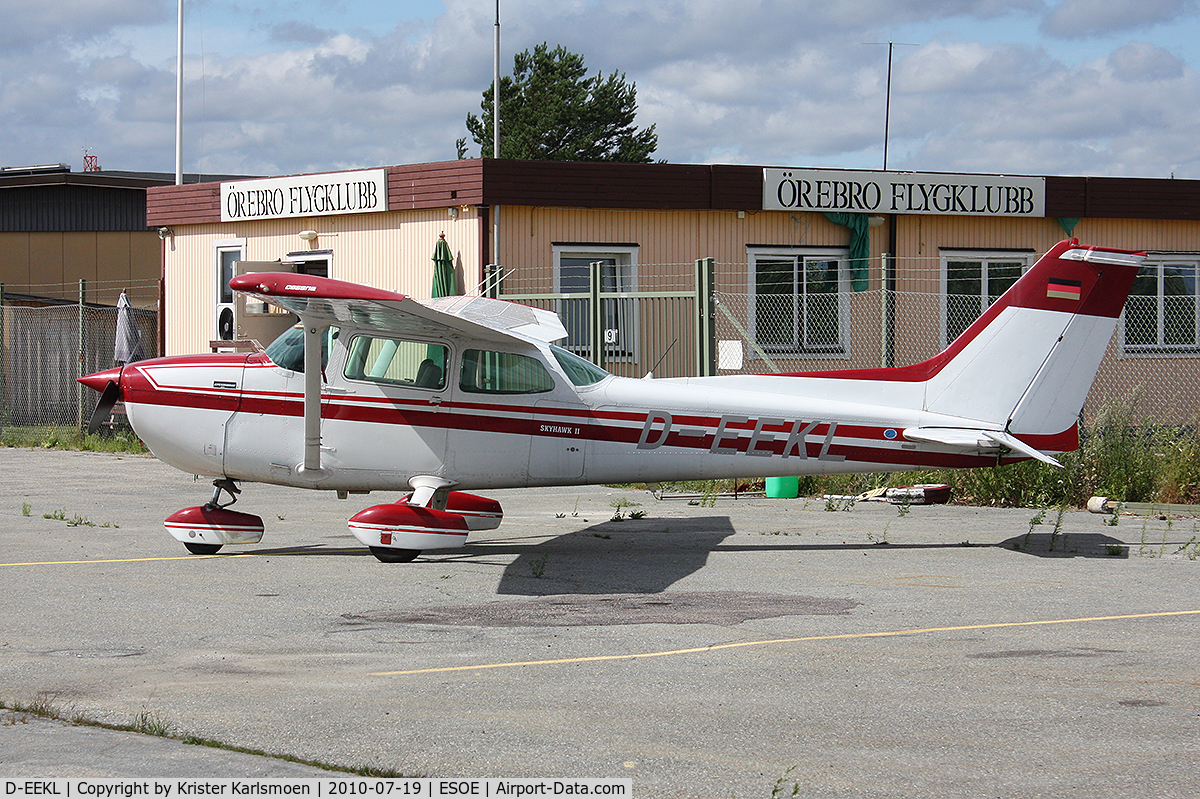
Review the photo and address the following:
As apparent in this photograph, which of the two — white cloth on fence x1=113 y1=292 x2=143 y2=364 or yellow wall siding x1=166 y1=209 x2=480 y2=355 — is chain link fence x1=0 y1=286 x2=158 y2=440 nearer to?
white cloth on fence x1=113 y1=292 x2=143 y2=364

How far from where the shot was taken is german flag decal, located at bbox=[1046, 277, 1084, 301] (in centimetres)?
958

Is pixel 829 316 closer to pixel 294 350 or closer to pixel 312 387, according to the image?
pixel 294 350

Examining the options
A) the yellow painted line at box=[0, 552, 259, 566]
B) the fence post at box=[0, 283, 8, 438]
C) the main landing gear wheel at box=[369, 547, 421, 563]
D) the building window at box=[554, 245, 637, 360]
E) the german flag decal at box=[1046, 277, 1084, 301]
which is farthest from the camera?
the fence post at box=[0, 283, 8, 438]

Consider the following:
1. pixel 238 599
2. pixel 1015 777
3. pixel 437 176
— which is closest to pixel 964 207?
pixel 437 176

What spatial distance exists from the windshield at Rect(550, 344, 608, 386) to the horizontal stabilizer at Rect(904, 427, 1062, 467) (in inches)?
98.7

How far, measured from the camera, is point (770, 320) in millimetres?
17500

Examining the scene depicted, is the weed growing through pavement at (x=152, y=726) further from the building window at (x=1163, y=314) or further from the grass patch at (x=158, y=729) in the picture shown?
the building window at (x=1163, y=314)

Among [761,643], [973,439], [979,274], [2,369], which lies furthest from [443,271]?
[761,643]

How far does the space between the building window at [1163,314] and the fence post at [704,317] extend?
7.55 meters

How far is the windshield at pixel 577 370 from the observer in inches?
384

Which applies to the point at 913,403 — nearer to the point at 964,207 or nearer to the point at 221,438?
the point at 221,438

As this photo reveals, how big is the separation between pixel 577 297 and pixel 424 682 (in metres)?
10.9

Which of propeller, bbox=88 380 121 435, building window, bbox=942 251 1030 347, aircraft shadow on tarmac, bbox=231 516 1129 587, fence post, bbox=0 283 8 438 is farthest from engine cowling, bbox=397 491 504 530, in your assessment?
fence post, bbox=0 283 8 438

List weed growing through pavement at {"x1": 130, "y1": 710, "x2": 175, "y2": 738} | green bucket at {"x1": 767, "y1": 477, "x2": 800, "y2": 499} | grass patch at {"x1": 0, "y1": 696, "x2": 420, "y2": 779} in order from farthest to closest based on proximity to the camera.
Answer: green bucket at {"x1": 767, "y1": 477, "x2": 800, "y2": 499}
weed growing through pavement at {"x1": 130, "y1": 710, "x2": 175, "y2": 738}
grass patch at {"x1": 0, "y1": 696, "x2": 420, "y2": 779}
